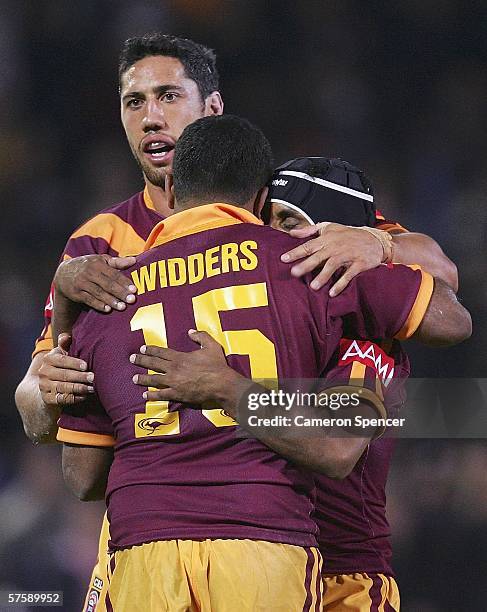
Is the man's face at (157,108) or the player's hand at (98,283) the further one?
the man's face at (157,108)

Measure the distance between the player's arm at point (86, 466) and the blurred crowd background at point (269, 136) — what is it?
252 centimetres

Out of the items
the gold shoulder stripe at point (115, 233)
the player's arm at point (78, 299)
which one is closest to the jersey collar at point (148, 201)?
the gold shoulder stripe at point (115, 233)

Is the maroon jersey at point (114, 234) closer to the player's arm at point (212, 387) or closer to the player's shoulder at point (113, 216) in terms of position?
the player's shoulder at point (113, 216)

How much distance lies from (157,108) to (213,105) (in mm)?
249

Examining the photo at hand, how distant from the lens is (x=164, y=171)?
117 inches

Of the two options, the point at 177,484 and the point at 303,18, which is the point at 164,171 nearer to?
the point at 177,484

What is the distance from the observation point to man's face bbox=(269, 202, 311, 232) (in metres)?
2.39

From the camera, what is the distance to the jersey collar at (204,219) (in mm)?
1960

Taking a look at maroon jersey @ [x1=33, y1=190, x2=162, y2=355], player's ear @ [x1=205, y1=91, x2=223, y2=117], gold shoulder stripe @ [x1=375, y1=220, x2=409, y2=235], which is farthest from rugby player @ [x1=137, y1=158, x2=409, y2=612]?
player's ear @ [x1=205, y1=91, x2=223, y2=117]

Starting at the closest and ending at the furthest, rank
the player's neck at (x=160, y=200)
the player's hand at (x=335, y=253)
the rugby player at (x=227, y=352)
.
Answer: the rugby player at (x=227, y=352) < the player's hand at (x=335, y=253) < the player's neck at (x=160, y=200)

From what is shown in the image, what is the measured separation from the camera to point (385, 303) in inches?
76.9

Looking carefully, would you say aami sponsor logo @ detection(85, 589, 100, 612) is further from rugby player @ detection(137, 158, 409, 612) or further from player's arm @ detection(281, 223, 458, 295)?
player's arm @ detection(281, 223, 458, 295)

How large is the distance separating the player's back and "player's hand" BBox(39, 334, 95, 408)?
0.18 feet

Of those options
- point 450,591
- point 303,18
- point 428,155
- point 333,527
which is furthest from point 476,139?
point 333,527
